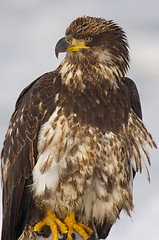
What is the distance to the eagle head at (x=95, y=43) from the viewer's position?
5.97m

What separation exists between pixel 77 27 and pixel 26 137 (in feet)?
4.96

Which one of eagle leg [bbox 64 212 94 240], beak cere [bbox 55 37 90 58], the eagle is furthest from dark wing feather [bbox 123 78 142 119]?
eagle leg [bbox 64 212 94 240]

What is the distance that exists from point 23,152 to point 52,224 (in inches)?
39.2

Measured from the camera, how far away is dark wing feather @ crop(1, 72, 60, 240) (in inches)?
236

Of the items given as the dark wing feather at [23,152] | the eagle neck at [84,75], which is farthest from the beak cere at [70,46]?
the dark wing feather at [23,152]

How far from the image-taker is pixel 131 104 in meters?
6.70

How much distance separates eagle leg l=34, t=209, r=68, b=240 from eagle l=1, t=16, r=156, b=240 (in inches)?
0.5

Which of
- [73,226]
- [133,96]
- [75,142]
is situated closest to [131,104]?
[133,96]

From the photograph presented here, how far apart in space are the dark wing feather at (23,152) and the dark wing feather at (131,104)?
1.12m

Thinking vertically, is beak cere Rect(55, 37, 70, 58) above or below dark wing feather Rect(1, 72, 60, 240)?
above

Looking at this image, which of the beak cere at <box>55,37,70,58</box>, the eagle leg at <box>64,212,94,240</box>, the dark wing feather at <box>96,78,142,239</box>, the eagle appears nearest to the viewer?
the eagle

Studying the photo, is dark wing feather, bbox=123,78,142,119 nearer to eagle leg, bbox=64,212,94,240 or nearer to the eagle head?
the eagle head

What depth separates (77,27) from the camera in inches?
237

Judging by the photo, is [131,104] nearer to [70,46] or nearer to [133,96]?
[133,96]
